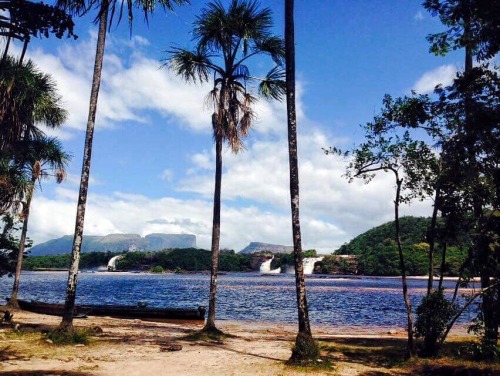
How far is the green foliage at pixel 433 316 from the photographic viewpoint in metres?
12.9

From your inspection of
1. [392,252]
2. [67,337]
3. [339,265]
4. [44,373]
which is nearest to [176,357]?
[44,373]

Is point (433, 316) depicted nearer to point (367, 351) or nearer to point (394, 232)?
point (367, 351)

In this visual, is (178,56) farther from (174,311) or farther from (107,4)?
(174,311)

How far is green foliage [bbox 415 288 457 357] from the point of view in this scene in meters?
12.9

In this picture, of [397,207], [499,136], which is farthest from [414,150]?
[499,136]

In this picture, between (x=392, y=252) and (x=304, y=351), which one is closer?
(x=304, y=351)

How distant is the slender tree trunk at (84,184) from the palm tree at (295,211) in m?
6.51

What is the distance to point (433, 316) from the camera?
12922 mm

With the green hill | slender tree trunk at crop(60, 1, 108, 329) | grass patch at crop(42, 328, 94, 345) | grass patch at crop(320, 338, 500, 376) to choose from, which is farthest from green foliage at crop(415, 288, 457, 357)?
the green hill

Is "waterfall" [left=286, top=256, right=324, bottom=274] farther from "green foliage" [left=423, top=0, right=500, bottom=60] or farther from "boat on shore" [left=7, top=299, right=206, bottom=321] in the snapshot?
"green foliage" [left=423, top=0, right=500, bottom=60]

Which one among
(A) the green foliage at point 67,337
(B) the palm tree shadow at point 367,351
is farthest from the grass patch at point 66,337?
(B) the palm tree shadow at point 367,351

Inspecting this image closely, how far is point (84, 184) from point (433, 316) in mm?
12897

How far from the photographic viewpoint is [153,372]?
1101 centimetres

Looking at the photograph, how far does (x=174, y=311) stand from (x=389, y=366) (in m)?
18.3
